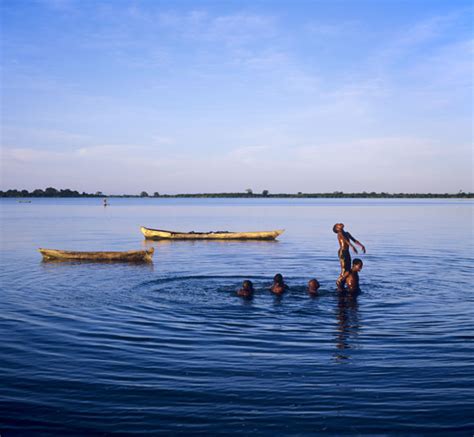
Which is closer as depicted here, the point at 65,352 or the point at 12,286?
the point at 65,352

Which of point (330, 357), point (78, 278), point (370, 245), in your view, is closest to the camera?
point (330, 357)

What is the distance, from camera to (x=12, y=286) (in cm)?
1970

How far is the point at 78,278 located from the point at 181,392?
1443 centimetres

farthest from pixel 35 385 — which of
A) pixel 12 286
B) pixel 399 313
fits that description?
pixel 12 286

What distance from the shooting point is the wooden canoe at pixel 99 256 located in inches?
1069

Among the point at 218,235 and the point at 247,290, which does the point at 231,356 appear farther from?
the point at 218,235

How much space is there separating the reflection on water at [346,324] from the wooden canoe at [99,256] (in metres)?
13.4

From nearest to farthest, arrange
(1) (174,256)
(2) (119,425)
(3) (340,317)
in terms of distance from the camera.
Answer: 1. (2) (119,425)
2. (3) (340,317)
3. (1) (174,256)

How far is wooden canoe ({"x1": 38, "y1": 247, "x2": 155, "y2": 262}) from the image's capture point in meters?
27.2

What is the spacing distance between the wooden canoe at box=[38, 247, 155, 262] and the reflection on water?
13.4 m

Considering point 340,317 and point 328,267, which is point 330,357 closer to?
point 340,317

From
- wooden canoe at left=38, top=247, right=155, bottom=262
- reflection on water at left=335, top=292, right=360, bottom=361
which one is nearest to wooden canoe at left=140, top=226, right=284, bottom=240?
wooden canoe at left=38, top=247, right=155, bottom=262

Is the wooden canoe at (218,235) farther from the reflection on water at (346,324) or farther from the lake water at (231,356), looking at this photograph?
the reflection on water at (346,324)

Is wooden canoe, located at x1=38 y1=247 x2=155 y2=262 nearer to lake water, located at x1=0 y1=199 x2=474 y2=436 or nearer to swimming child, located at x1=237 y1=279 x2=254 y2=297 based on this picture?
lake water, located at x1=0 y1=199 x2=474 y2=436
